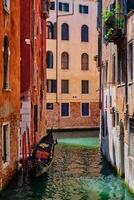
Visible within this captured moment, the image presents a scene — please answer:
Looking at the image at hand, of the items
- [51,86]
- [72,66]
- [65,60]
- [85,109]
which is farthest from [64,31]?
[85,109]

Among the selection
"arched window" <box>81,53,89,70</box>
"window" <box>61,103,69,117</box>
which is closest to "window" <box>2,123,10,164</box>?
"window" <box>61,103,69,117</box>

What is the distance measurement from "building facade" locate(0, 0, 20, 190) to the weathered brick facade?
21195mm

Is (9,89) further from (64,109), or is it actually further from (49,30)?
(49,30)

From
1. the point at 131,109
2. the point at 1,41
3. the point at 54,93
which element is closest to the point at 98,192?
the point at 131,109

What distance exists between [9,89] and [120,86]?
3757mm

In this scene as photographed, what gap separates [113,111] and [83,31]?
2127cm

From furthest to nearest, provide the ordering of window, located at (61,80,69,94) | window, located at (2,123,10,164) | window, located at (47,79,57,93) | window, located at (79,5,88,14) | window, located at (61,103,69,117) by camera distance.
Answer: window, located at (79,5,88,14) < window, located at (61,80,69,94) < window, located at (61,103,69,117) < window, located at (47,79,57,93) < window, located at (2,123,10,164)

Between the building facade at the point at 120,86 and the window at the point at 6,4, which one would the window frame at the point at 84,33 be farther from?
the window at the point at 6,4

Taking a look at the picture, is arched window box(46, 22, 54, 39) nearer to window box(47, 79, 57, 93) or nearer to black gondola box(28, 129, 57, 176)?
window box(47, 79, 57, 93)

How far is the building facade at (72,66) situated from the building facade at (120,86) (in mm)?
17558

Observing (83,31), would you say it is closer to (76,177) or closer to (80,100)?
(80,100)

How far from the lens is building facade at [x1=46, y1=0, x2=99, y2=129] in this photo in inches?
1435

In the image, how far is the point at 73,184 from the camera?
14.0 metres

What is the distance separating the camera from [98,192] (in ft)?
41.7
